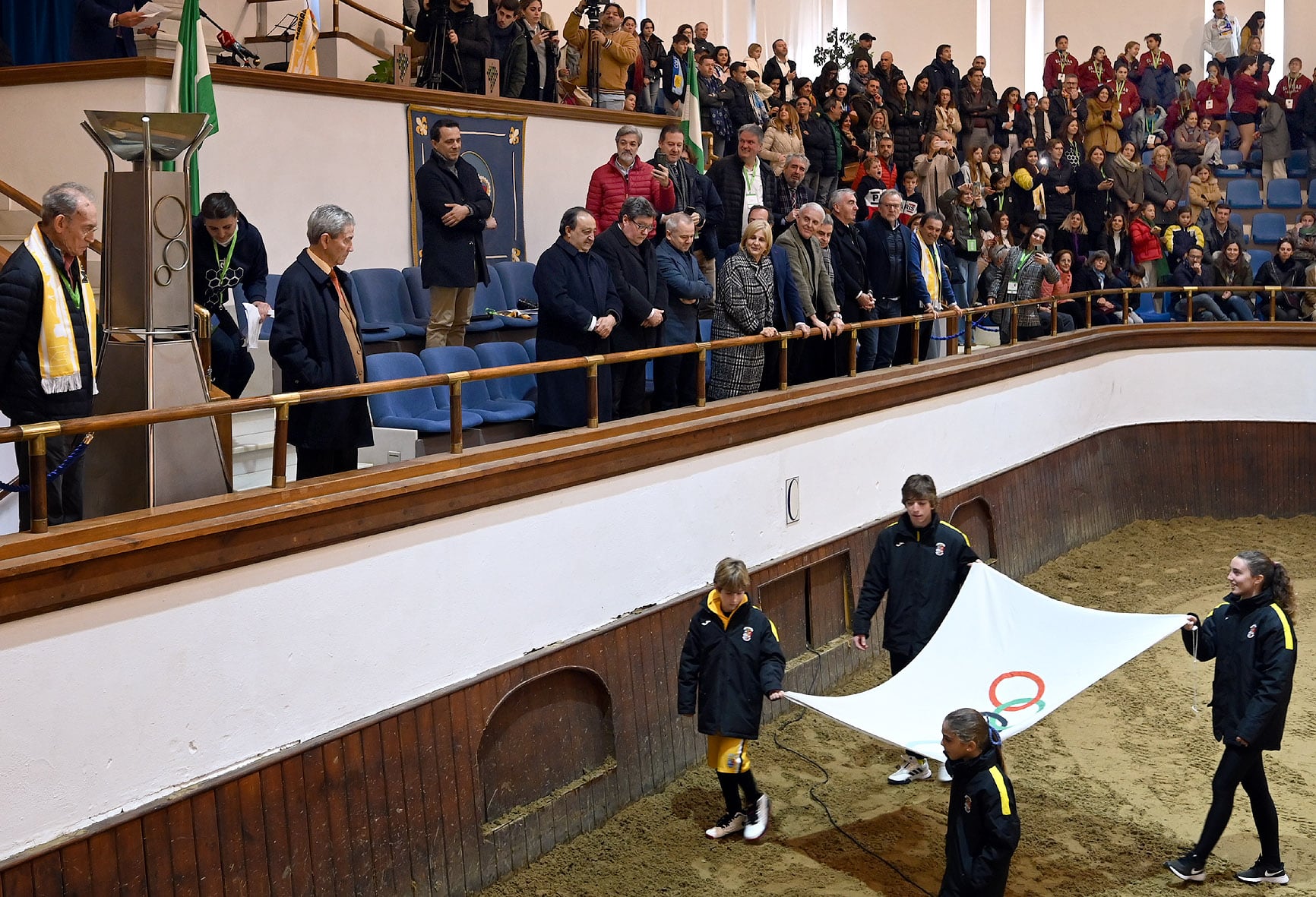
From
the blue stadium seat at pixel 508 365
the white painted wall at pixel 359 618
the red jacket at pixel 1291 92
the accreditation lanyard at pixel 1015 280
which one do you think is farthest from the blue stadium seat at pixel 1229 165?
the blue stadium seat at pixel 508 365

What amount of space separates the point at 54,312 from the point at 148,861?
6.16ft

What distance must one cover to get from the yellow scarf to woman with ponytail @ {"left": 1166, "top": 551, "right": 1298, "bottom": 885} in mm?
4736

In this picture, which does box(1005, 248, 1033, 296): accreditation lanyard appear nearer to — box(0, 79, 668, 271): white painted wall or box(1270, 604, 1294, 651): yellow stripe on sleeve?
box(0, 79, 668, 271): white painted wall

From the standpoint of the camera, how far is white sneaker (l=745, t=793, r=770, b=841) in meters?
6.79

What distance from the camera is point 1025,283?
40.9 feet

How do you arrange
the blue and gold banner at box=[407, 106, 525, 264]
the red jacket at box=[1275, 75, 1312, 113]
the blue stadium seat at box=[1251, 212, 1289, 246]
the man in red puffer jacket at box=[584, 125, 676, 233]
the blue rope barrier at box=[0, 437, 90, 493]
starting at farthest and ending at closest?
the red jacket at box=[1275, 75, 1312, 113]
the blue stadium seat at box=[1251, 212, 1289, 246]
the blue and gold banner at box=[407, 106, 525, 264]
the man in red puffer jacket at box=[584, 125, 676, 233]
the blue rope barrier at box=[0, 437, 90, 493]

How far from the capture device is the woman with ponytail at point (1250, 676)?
20.0ft

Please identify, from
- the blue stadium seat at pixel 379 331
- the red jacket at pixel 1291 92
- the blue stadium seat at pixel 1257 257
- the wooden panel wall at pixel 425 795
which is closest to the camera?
the wooden panel wall at pixel 425 795

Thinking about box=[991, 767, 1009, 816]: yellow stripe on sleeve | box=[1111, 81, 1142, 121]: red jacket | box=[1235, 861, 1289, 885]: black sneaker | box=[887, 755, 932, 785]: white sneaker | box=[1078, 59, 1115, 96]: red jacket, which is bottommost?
box=[1235, 861, 1289, 885]: black sneaker

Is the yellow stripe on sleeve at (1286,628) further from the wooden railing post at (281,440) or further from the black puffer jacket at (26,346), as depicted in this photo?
the black puffer jacket at (26,346)

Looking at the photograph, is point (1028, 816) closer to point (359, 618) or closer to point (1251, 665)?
point (1251, 665)

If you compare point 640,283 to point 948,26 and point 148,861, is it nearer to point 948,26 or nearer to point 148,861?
point 148,861

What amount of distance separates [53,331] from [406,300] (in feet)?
16.9

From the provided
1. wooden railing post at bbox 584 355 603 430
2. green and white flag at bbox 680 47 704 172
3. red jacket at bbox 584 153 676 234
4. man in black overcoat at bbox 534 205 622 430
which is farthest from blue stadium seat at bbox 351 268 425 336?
green and white flag at bbox 680 47 704 172
